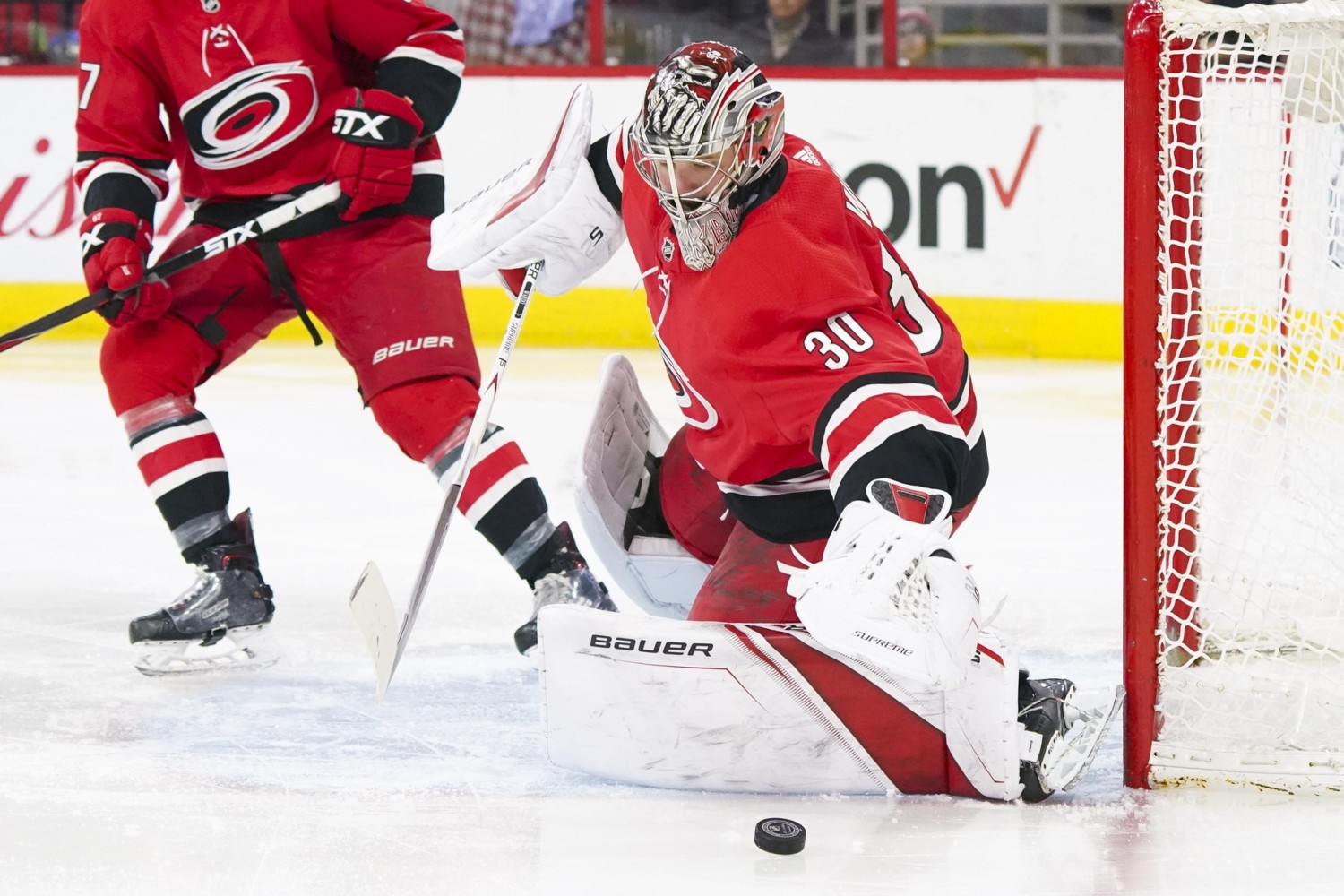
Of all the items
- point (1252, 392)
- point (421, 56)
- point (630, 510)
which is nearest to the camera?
point (1252, 392)

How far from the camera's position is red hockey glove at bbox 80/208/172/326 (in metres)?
2.55

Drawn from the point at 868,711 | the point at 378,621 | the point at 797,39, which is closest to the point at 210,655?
the point at 378,621

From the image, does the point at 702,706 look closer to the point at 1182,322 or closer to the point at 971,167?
the point at 1182,322

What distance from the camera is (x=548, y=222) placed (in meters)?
2.31

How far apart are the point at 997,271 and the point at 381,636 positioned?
3.54 metres

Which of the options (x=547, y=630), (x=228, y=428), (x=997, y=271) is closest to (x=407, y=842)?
(x=547, y=630)

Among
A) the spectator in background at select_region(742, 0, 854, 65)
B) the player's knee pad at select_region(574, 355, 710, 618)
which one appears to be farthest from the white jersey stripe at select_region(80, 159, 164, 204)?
the spectator in background at select_region(742, 0, 854, 65)

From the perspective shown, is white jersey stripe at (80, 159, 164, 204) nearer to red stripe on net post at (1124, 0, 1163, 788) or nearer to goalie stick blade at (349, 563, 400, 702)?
goalie stick blade at (349, 563, 400, 702)

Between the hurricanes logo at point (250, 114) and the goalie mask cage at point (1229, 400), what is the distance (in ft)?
4.42

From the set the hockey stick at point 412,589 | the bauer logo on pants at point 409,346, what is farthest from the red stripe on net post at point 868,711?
the bauer logo on pants at point 409,346

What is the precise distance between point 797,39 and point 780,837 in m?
4.32

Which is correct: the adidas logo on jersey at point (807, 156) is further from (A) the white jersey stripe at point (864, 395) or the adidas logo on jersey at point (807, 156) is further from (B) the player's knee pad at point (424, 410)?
(B) the player's knee pad at point (424, 410)

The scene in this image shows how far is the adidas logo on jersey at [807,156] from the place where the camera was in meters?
1.96

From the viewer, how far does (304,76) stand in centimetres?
268
